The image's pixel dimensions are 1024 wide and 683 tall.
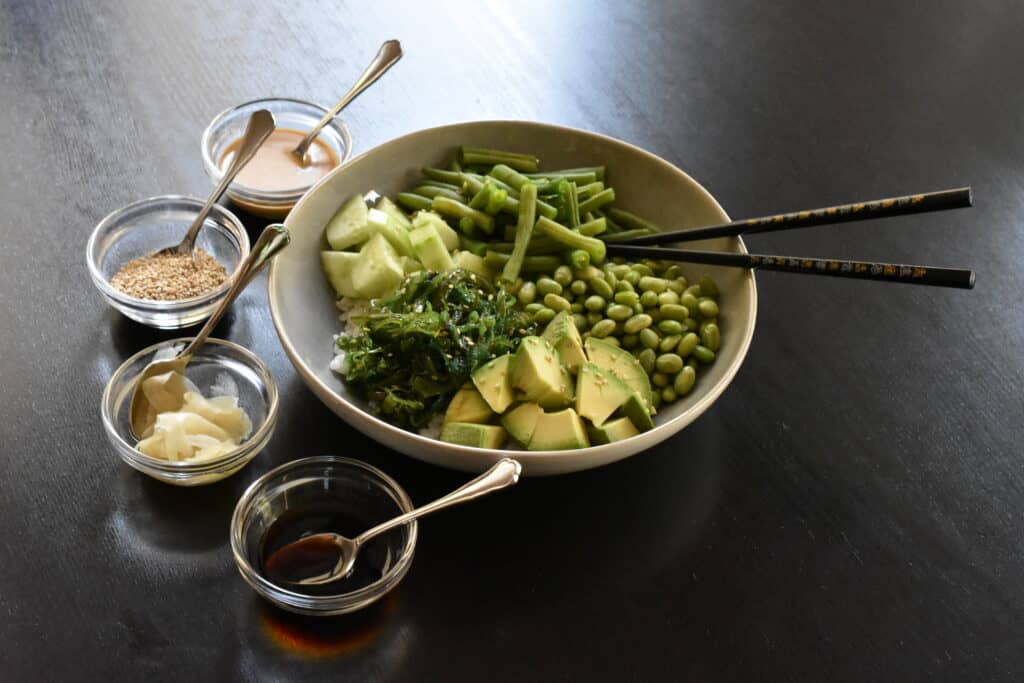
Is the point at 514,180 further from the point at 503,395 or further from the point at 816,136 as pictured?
the point at 816,136

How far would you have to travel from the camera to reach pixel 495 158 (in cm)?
204

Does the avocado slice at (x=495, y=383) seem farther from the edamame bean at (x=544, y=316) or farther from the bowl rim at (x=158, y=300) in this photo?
the bowl rim at (x=158, y=300)

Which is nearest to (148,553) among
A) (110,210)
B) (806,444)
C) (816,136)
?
(110,210)

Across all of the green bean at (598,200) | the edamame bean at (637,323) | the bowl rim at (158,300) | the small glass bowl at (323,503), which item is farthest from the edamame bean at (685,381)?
the bowl rim at (158,300)

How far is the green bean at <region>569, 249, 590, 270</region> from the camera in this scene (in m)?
1.87

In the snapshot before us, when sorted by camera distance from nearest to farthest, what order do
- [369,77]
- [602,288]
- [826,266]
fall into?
[826,266]
[602,288]
[369,77]

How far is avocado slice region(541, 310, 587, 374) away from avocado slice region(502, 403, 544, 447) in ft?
0.43

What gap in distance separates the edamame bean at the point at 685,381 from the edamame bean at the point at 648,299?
0.52 ft

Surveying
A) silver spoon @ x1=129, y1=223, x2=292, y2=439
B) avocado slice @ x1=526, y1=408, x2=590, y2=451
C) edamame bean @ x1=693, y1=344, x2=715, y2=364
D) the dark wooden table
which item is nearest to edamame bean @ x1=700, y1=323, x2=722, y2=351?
edamame bean @ x1=693, y1=344, x2=715, y2=364

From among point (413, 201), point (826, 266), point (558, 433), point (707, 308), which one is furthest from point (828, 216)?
point (413, 201)

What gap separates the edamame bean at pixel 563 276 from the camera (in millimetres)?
1854

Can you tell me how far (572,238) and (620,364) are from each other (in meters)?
0.32

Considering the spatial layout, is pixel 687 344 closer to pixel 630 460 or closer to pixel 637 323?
pixel 637 323

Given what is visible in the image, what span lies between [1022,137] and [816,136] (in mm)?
559
